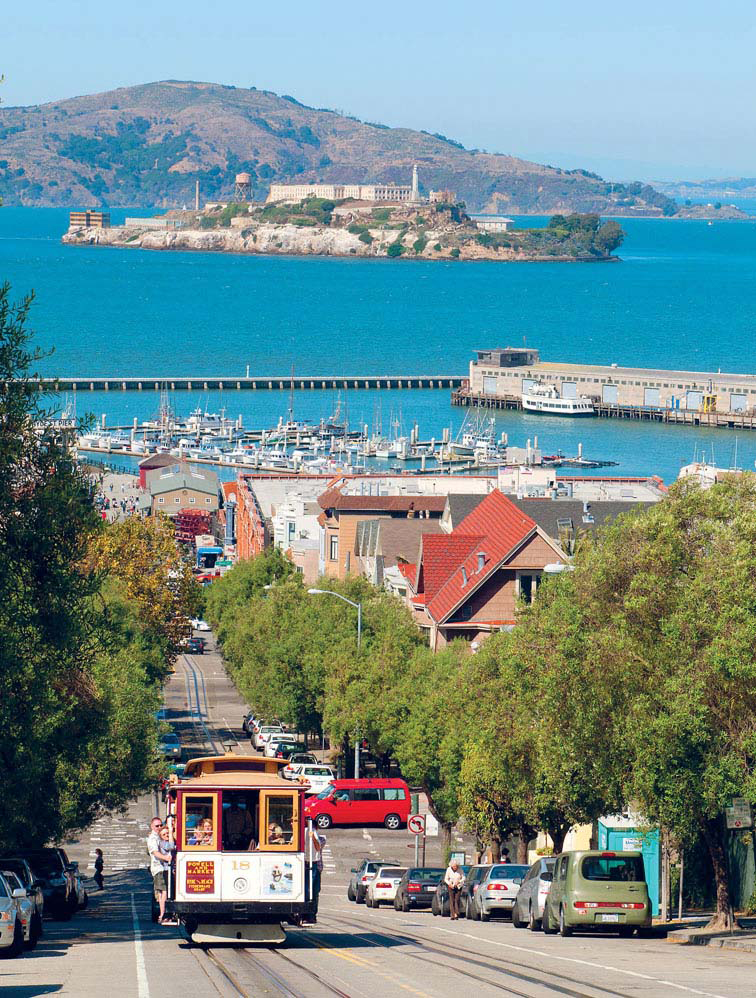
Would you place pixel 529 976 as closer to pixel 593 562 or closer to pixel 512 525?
pixel 593 562

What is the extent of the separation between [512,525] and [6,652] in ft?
130

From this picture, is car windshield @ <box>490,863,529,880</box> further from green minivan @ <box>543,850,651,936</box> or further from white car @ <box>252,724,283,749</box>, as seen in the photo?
white car @ <box>252,724,283,749</box>

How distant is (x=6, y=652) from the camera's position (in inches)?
1078

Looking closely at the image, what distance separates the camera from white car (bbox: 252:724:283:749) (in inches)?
2800

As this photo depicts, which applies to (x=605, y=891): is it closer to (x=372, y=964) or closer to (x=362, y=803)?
(x=372, y=964)

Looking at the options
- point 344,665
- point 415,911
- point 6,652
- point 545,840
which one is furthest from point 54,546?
point 344,665

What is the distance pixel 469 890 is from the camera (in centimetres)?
3800

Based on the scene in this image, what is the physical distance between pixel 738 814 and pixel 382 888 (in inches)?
672

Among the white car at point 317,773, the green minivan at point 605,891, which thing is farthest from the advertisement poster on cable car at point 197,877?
the white car at point 317,773

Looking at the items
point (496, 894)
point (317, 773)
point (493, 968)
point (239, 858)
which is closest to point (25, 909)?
point (239, 858)

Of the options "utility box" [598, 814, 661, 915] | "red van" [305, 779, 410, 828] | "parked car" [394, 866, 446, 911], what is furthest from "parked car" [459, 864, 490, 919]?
"red van" [305, 779, 410, 828]

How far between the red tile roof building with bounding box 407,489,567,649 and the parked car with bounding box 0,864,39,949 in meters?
34.5

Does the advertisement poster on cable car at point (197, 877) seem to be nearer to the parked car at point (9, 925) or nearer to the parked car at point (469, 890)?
the parked car at point (9, 925)

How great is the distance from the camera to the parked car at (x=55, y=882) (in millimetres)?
37219
